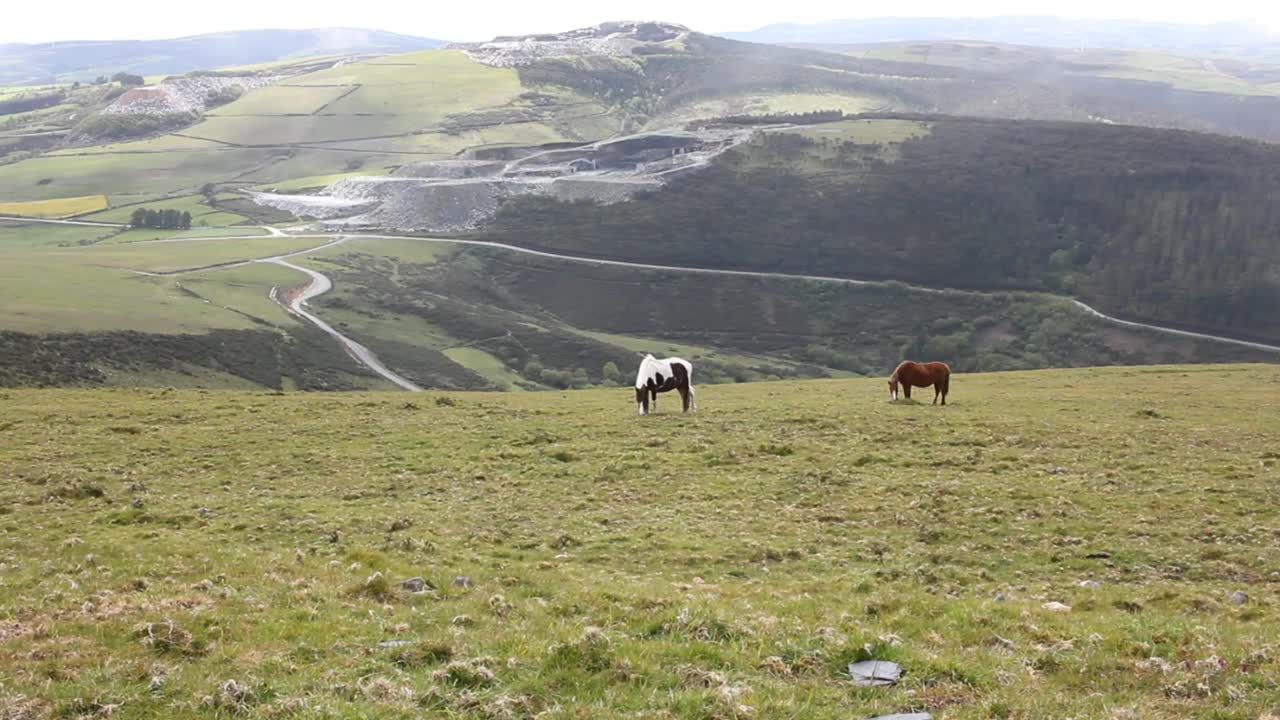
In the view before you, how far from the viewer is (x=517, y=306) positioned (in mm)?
149250

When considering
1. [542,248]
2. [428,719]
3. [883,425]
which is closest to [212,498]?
[428,719]

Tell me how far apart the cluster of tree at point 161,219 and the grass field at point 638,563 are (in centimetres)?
15734

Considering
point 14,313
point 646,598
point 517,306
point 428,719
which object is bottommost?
point 517,306

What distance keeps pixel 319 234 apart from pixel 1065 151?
146068 millimetres

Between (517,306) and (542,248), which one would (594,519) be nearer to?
(517,306)

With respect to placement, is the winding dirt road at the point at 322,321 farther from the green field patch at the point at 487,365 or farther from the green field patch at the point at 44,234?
the green field patch at the point at 44,234

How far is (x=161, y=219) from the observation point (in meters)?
181

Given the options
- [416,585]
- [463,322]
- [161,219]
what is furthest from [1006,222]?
[416,585]

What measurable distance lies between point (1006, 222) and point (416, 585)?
592 ft

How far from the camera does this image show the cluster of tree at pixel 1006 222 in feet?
519

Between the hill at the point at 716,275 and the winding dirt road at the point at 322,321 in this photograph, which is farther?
the hill at the point at 716,275

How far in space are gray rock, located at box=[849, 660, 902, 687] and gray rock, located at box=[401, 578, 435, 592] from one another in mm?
7035

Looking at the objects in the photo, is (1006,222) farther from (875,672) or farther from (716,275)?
(875,672)

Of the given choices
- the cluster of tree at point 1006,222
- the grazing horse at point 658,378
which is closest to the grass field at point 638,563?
the grazing horse at point 658,378
